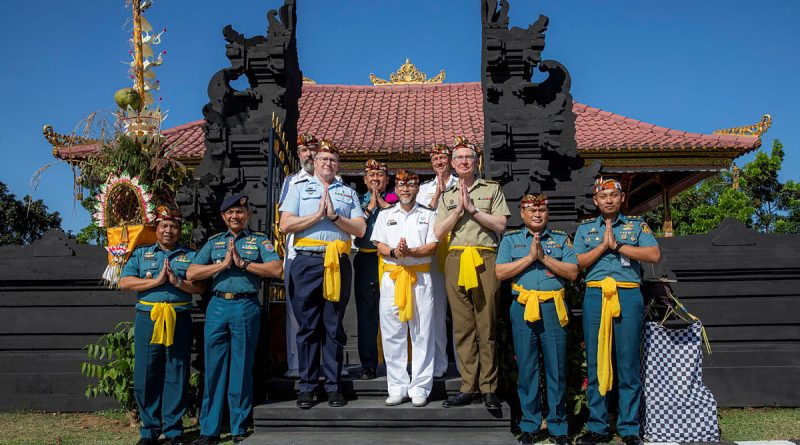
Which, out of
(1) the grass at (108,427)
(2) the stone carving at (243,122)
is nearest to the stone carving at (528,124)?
(2) the stone carving at (243,122)

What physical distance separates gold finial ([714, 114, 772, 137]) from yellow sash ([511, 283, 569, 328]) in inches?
374

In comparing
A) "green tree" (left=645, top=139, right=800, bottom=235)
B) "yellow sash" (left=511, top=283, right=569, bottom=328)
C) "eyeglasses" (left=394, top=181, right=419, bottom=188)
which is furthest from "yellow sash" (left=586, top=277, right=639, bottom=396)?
"green tree" (left=645, top=139, right=800, bottom=235)

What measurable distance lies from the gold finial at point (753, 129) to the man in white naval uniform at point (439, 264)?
30.4 ft

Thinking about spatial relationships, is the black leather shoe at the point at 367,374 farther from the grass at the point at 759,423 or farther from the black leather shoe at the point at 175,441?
the grass at the point at 759,423

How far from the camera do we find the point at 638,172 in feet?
38.1

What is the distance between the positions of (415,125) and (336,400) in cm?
883

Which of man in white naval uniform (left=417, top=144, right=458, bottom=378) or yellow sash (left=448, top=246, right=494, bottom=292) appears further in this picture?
man in white naval uniform (left=417, top=144, right=458, bottom=378)

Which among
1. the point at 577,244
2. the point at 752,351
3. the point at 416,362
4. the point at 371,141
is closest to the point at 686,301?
the point at 752,351

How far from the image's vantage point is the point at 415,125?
12.8m

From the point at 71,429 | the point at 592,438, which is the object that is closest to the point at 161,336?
the point at 71,429

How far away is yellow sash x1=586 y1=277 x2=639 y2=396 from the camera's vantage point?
14.7 ft

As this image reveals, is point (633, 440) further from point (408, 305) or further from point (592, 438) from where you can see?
point (408, 305)

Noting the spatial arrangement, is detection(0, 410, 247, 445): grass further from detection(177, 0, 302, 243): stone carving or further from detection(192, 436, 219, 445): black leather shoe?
detection(177, 0, 302, 243): stone carving

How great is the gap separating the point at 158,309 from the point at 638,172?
9704 millimetres
